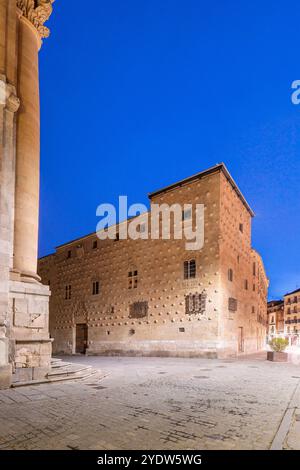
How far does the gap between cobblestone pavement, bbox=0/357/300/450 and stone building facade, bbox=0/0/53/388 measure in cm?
130

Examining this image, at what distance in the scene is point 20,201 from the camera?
1212 centimetres

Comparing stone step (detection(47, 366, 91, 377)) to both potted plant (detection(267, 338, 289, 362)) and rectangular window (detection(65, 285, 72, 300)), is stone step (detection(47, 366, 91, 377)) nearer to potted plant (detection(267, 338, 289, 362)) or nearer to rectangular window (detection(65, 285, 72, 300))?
potted plant (detection(267, 338, 289, 362))

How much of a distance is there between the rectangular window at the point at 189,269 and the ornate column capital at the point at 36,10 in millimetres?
14788

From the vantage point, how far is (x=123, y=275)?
2764 cm

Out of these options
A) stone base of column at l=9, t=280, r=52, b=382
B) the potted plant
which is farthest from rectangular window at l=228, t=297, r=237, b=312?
stone base of column at l=9, t=280, r=52, b=382

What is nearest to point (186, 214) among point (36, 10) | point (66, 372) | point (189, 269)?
point (189, 269)

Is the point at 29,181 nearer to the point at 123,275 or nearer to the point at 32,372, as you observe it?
the point at 32,372

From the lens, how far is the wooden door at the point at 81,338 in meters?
30.5

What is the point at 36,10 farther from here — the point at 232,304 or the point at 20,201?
the point at 232,304

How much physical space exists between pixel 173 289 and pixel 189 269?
1.77 meters

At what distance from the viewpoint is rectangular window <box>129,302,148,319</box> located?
25.4 meters
